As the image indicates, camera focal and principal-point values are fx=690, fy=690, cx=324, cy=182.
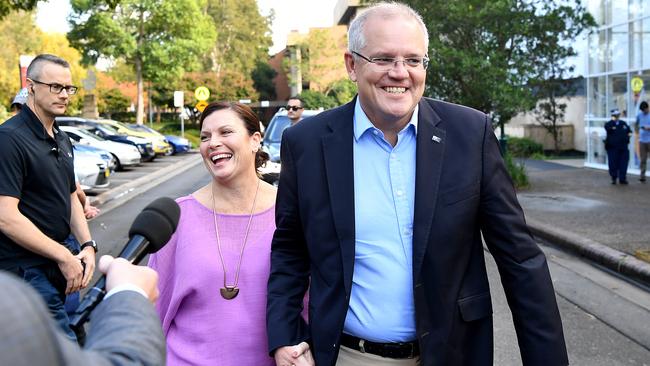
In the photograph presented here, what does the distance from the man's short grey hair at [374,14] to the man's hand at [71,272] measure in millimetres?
1949

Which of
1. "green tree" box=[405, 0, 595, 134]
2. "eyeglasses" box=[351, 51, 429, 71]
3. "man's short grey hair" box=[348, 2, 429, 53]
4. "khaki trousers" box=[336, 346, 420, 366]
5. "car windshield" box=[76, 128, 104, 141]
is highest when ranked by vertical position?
"green tree" box=[405, 0, 595, 134]

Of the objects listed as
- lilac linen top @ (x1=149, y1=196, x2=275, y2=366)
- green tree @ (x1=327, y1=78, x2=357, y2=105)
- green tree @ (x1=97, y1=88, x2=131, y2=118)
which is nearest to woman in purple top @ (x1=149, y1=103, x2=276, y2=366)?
lilac linen top @ (x1=149, y1=196, x2=275, y2=366)

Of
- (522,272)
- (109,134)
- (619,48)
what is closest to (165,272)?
(522,272)

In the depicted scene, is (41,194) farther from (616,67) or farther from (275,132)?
(616,67)

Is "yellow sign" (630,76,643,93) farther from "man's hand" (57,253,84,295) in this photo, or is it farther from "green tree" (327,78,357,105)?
"green tree" (327,78,357,105)

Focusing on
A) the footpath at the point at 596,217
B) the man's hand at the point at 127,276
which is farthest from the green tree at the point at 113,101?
the man's hand at the point at 127,276

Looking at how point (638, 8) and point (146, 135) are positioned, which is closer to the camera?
point (638, 8)

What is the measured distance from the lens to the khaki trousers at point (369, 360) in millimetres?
2467

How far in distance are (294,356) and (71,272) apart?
1659mm

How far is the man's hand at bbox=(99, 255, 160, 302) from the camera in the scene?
1437 mm

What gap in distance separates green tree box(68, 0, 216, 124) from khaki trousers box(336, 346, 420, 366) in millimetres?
40076

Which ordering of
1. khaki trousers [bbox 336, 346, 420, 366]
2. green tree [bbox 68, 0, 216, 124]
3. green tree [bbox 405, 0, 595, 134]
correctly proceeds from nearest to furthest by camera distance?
khaki trousers [bbox 336, 346, 420, 366] < green tree [bbox 405, 0, 595, 134] < green tree [bbox 68, 0, 216, 124]

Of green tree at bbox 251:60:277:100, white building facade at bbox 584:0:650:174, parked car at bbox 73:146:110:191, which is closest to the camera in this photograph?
parked car at bbox 73:146:110:191

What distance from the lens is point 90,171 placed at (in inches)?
611
